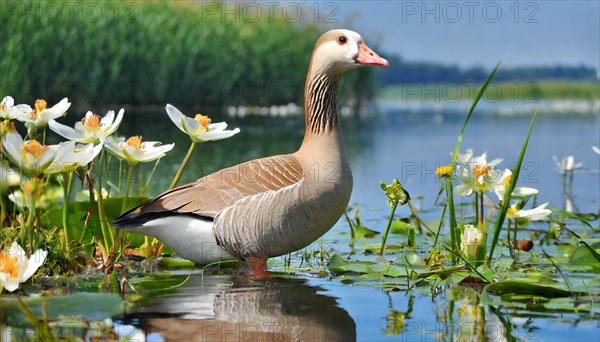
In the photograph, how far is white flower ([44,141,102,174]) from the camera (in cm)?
493

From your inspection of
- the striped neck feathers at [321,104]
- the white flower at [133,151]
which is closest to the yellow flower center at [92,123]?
the white flower at [133,151]

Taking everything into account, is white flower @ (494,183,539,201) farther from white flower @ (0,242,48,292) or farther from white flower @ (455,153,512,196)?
white flower @ (0,242,48,292)

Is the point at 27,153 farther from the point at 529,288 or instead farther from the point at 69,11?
the point at 69,11

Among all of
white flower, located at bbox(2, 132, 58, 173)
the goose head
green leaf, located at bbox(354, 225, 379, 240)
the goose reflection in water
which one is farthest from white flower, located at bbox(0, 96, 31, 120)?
green leaf, located at bbox(354, 225, 379, 240)

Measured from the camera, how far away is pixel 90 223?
6094 millimetres

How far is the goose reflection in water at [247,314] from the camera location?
417cm

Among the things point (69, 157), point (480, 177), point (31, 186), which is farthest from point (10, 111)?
point (480, 177)

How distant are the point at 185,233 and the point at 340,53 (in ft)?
Result: 5.16

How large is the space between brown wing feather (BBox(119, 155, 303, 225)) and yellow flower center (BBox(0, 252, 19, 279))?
1.07 metres

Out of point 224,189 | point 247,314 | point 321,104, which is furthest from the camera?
point 321,104

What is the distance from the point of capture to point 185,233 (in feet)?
18.8

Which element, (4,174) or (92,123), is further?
(92,123)

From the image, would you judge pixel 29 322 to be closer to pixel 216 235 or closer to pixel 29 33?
pixel 216 235

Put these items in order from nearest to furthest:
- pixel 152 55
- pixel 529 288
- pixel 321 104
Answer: pixel 529 288
pixel 321 104
pixel 152 55
